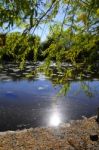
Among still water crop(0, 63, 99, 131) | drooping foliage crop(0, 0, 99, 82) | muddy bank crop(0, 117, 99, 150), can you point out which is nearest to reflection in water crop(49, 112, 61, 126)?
still water crop(0, 63, 99, 131)

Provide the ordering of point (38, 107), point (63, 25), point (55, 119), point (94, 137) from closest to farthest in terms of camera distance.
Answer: point (63, 25), point (94, 137), point (55, 119), point (38, 107)

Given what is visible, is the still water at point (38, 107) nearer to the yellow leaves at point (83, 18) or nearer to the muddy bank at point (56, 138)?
the muddy bank at point (56, 138)

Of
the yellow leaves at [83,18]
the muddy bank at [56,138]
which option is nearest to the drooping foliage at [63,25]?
the yellow leaves at [83,18]

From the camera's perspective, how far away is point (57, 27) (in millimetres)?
7125

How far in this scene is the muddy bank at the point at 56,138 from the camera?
31.5 ft

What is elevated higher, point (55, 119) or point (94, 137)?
point (94, 137)

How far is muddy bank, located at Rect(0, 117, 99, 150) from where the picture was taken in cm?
960

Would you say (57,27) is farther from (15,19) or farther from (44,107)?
(44,107)

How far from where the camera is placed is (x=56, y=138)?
10.5 metres

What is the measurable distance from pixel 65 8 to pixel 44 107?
1086 cm

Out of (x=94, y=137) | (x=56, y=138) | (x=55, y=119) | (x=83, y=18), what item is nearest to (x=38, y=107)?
(x=55, y=119)

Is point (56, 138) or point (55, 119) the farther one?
point (55, 119)

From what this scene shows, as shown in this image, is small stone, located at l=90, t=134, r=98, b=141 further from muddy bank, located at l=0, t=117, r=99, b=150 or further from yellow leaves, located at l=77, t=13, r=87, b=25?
yellow leaves, located at l=77, t=13, r=87, b=25

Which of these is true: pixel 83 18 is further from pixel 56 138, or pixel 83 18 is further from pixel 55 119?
pixel 55 119
